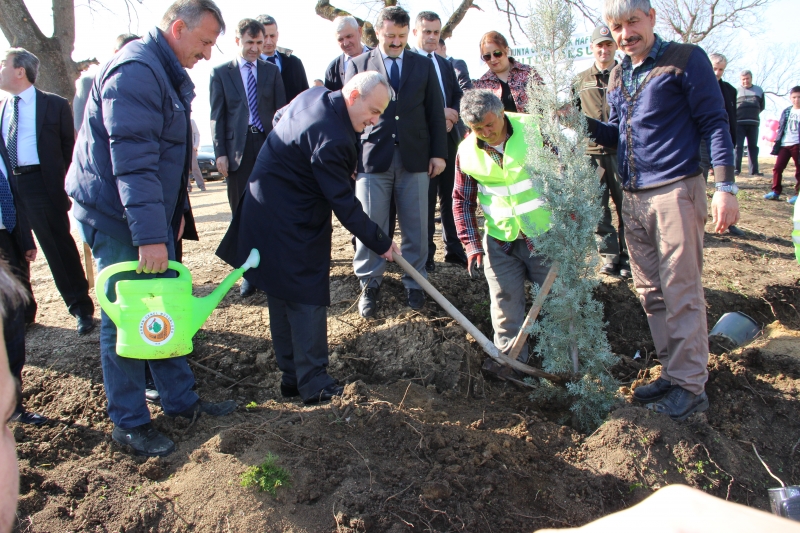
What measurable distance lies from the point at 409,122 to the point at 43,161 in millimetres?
2836

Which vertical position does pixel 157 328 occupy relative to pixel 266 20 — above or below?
below

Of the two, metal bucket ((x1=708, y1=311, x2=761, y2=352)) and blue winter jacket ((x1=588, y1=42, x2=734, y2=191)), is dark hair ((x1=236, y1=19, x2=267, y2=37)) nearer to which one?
blue winter jacket ((x1=588, y1=42, x2=734, y2=191))

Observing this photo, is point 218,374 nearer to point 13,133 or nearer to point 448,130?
point 13,133

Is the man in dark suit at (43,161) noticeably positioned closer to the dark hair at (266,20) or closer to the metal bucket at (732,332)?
the dark hair at (266,20)

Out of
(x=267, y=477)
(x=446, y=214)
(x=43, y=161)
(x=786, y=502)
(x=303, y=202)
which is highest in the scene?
(x=43, y=161)

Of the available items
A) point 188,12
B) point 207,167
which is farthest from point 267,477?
point 207,167

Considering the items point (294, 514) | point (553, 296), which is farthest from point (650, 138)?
point (294, 514)

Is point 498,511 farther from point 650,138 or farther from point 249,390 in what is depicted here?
point 650,138

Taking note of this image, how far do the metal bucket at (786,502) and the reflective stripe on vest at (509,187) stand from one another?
5.72ft

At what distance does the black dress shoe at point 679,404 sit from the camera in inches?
131

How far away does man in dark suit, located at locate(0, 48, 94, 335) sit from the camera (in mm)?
4352

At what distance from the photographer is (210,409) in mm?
3305

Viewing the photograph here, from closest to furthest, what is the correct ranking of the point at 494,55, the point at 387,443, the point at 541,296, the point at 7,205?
the point at 387,443, the point at 541,296, the point at 7,205, the point at 494,55

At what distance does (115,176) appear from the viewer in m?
2.83
